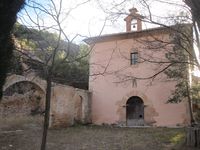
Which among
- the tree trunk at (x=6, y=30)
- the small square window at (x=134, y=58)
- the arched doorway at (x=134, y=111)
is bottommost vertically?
the arched doorway at (x=134, y=111)

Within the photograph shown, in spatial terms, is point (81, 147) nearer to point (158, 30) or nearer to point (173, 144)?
point (173, 144)

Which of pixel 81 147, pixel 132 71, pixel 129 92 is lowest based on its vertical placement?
pixel 81 147

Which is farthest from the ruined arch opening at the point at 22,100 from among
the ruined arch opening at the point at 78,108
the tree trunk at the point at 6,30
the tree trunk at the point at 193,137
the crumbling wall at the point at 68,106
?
the tree trunk at the point at 6,30

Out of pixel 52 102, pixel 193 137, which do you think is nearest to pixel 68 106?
pixel 52 102

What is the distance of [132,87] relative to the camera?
22.0 meters

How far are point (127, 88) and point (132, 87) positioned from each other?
0.38 m

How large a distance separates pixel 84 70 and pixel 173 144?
50.0 ft

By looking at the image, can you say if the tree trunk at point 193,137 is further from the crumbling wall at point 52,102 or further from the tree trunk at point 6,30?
the crumbling wall at point 52,102

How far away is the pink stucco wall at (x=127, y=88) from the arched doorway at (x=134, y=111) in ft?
1.01

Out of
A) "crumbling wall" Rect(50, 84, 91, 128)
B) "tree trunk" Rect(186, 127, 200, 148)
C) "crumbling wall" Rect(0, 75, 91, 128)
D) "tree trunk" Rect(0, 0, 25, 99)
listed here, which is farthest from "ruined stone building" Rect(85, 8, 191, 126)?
"tree trunk" Rect(0, 0, 25, 99)

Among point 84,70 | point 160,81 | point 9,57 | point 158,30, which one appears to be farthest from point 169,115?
point 9,57

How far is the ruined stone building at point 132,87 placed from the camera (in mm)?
20500

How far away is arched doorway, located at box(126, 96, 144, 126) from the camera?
21.5 m

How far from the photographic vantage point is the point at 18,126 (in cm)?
1823
